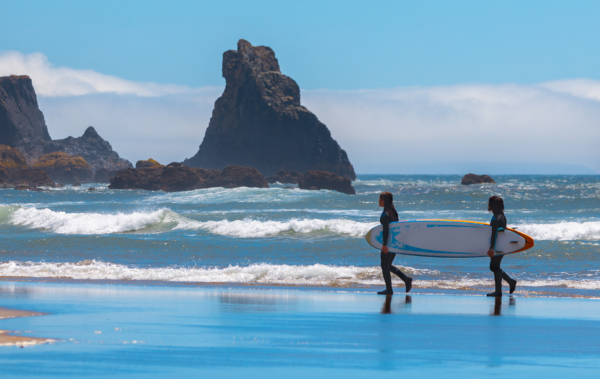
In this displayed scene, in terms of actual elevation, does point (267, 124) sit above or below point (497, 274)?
above

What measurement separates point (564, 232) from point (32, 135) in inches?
6096

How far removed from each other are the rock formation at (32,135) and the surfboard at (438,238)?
460 ft

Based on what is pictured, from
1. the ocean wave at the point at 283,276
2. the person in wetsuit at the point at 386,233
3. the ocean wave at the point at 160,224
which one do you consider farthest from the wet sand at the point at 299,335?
the ocean wave at the point at 160,224

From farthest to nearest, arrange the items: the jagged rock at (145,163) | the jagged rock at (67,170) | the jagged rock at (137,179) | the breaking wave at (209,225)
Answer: the jagged rock at (67,170) → the jagged rock at (145,163) → the jagged rock at (137,179) → the breaking wave at (209,225)

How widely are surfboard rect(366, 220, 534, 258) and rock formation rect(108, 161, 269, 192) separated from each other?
59.1m

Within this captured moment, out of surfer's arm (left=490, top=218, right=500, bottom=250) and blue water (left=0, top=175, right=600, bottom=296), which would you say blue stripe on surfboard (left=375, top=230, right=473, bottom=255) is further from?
surfer's arm (left=490, top=218, right=500, bottom=250)

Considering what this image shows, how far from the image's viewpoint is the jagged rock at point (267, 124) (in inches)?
4678

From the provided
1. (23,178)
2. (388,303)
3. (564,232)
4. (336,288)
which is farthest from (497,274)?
(23,178)

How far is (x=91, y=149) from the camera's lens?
159250mm

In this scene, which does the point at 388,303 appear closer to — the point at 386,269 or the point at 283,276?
the point at 386,269

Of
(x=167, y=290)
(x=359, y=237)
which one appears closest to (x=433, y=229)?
(x=167, y=290)

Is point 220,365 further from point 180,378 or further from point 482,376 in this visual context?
point 482,376

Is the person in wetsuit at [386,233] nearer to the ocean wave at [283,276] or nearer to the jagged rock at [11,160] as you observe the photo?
the ocean wave at [283,276]

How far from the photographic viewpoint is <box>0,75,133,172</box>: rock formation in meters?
144
